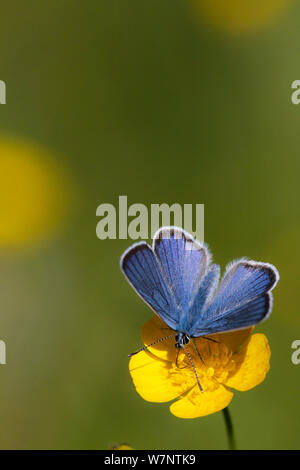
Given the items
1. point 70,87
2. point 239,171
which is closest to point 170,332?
point 239,171

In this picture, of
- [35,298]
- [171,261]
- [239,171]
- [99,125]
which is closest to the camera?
[171,261]

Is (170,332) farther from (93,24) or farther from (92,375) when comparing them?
(93,24)

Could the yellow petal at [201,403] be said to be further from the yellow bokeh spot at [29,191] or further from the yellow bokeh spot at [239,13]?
the yellow bokeh spot at [239,13]

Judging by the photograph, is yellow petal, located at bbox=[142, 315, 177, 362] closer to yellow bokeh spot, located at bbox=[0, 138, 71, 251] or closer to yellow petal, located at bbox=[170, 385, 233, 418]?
yellow petal, located at bbox=[170, 385, 233, 418]

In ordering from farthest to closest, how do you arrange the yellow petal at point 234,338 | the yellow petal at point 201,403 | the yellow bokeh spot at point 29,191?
the yellow bokeh spot at point 29,191, the yellow petal at point 234,338, the yellow petal at point 201,403

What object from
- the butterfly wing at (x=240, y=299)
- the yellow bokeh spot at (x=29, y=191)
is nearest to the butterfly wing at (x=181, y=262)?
the butterfly wing at (x=240, y=299)

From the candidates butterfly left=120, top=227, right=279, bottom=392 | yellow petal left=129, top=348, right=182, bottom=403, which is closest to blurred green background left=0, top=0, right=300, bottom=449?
yellow petal left=129, top=348, right=182, bottom=403
